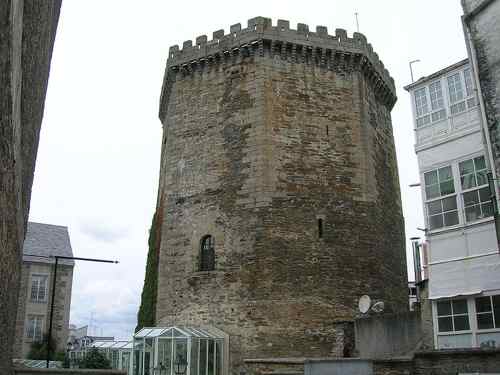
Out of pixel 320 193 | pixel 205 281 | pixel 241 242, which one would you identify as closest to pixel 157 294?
pixel 205 281

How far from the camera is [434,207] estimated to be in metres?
12.9

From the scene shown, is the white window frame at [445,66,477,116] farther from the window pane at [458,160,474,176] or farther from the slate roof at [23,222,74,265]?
the slate roof at [23,222,74,265]

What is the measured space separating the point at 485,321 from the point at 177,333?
29.1 feet

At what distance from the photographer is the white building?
11.6m

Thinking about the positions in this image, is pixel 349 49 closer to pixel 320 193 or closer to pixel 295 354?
pixel 320 193

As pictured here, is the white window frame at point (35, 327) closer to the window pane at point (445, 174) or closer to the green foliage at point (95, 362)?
the green foliage at point (95, 362)

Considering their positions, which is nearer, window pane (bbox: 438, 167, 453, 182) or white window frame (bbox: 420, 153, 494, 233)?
white window frame (bbox: 420, 153, 494, 233)

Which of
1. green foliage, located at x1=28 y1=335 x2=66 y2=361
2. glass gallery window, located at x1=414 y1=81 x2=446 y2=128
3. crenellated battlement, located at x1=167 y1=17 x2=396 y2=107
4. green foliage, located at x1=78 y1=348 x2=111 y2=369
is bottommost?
green foliage, located at x1=78 y1=348 x2=111 y2=369

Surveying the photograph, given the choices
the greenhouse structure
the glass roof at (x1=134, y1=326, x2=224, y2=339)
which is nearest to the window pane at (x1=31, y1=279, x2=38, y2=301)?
the glass roof at (x1=134, y1=326, x2=224, y2=339)

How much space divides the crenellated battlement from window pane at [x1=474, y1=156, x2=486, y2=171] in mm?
8993

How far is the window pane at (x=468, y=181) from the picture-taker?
1232cm

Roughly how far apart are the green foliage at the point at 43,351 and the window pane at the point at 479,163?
2513 cm

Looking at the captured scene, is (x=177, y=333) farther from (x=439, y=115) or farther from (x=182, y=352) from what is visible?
(x=439, y=115)

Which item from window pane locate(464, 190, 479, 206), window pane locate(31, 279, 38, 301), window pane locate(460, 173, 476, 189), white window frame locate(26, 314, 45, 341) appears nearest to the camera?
window pane locate(464, 190, 479, 206)
